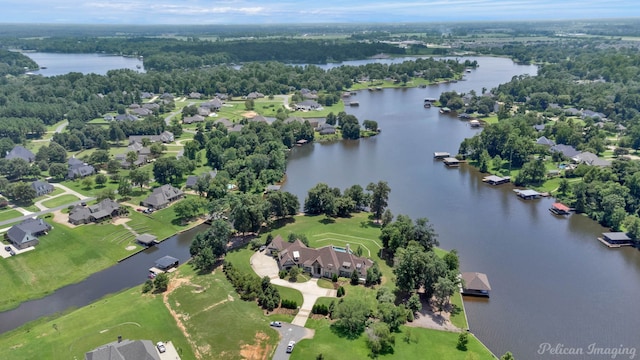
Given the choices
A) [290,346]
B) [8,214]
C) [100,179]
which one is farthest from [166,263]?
[8,214]

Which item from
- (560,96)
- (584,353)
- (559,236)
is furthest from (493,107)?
(584,353)

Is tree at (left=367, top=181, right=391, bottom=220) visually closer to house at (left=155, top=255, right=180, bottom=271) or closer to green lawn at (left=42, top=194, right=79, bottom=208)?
house at (left=155, top=255, right=180, bottom=271)

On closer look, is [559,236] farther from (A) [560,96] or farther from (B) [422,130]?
(A) [560,96]

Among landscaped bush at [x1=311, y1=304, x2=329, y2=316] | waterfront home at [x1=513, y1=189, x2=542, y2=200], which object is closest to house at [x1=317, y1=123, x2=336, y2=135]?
waterfront home at [x1=513, y1=189, x2=542, y2=200]

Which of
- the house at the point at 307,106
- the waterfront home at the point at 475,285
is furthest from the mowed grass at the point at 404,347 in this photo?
the house at the point at 307,106

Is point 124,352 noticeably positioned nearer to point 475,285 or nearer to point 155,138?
point 475,285
